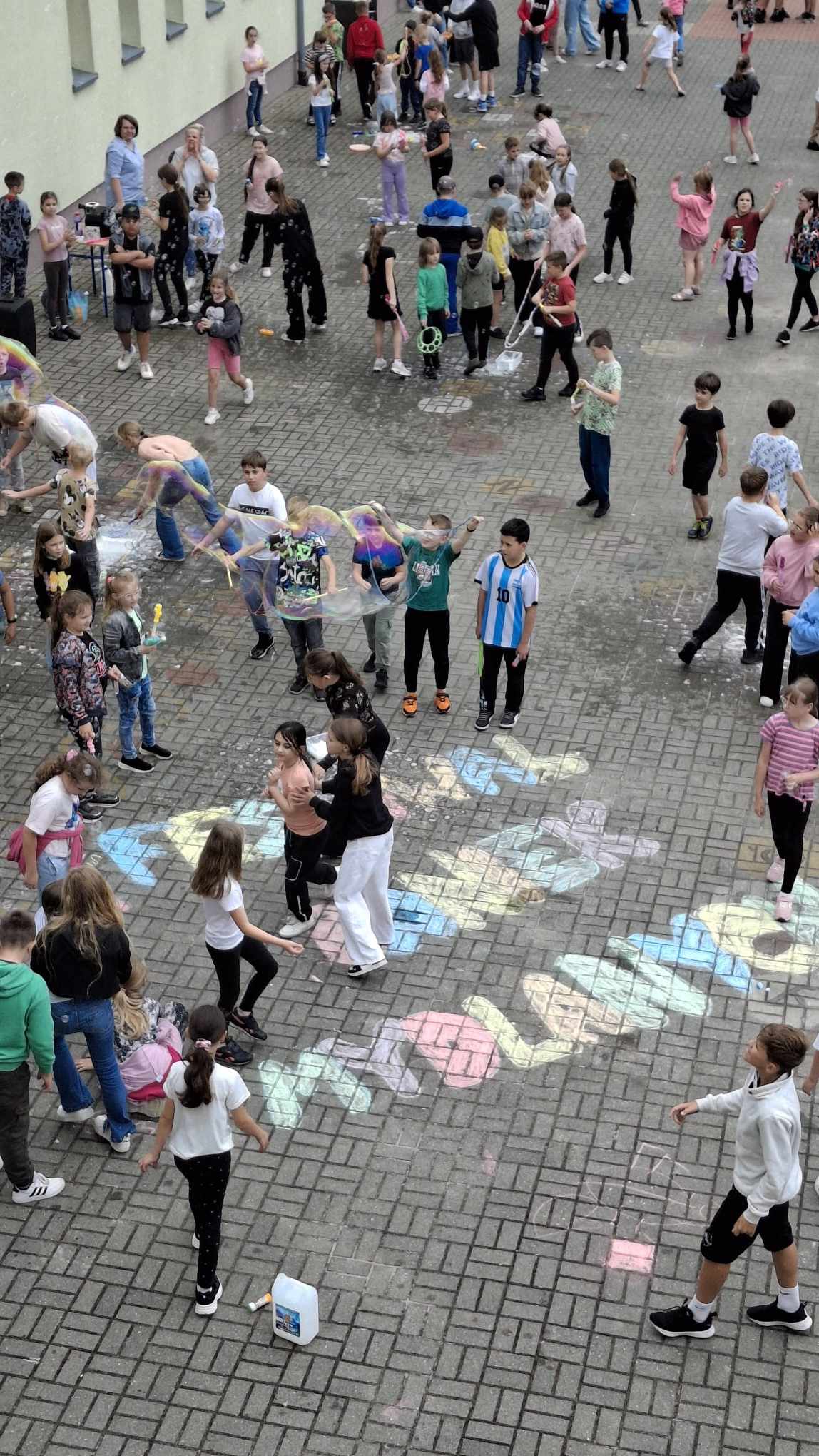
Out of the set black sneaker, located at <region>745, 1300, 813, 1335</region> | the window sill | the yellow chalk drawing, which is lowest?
the yellow chalk drawing

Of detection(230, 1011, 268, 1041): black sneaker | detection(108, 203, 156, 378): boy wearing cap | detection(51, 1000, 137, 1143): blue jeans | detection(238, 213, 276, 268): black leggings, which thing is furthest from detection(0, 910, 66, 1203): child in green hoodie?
detection(238, 213, 276, 268): black leggings

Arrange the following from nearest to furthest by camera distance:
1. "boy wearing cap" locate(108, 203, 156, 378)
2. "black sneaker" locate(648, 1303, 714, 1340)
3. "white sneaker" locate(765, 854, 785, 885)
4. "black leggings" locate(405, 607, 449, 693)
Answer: "black sneaker" locate(648, 1303, 714, 1340)
"white sneaker" locate(765, 854, 785, 885)
"black leggings" locate(405, 607, 449, 693)
"boy wearing cap" locate(108, 203, 156, 378)

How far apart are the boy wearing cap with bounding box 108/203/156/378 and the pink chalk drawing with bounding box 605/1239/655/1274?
10761mm

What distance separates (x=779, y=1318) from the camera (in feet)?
22.6

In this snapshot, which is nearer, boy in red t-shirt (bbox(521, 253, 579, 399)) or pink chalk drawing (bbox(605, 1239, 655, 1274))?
pink chalk drawing (bbox(605, 1239, 655, 1274))

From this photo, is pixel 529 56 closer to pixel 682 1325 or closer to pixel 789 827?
pixel 789 827

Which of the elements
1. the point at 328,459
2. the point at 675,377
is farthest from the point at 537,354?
the point at 328,459

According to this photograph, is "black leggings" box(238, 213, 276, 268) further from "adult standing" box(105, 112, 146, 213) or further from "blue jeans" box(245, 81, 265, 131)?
"blue jeans" box(245, 81, 265, 131)

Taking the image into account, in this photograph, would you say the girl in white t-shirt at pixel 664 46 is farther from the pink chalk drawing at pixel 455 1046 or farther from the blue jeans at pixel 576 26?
the pink chalk drawing at pixel 455 1046

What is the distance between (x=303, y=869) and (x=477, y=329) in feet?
27.4

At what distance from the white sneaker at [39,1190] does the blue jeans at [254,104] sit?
58.6 feet

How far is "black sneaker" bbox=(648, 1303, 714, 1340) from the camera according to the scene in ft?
22.5

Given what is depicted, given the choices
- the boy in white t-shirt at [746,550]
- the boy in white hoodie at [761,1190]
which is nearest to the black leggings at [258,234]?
the boy in white t-shirt at [746,550]

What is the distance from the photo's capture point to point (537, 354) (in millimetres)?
16578
